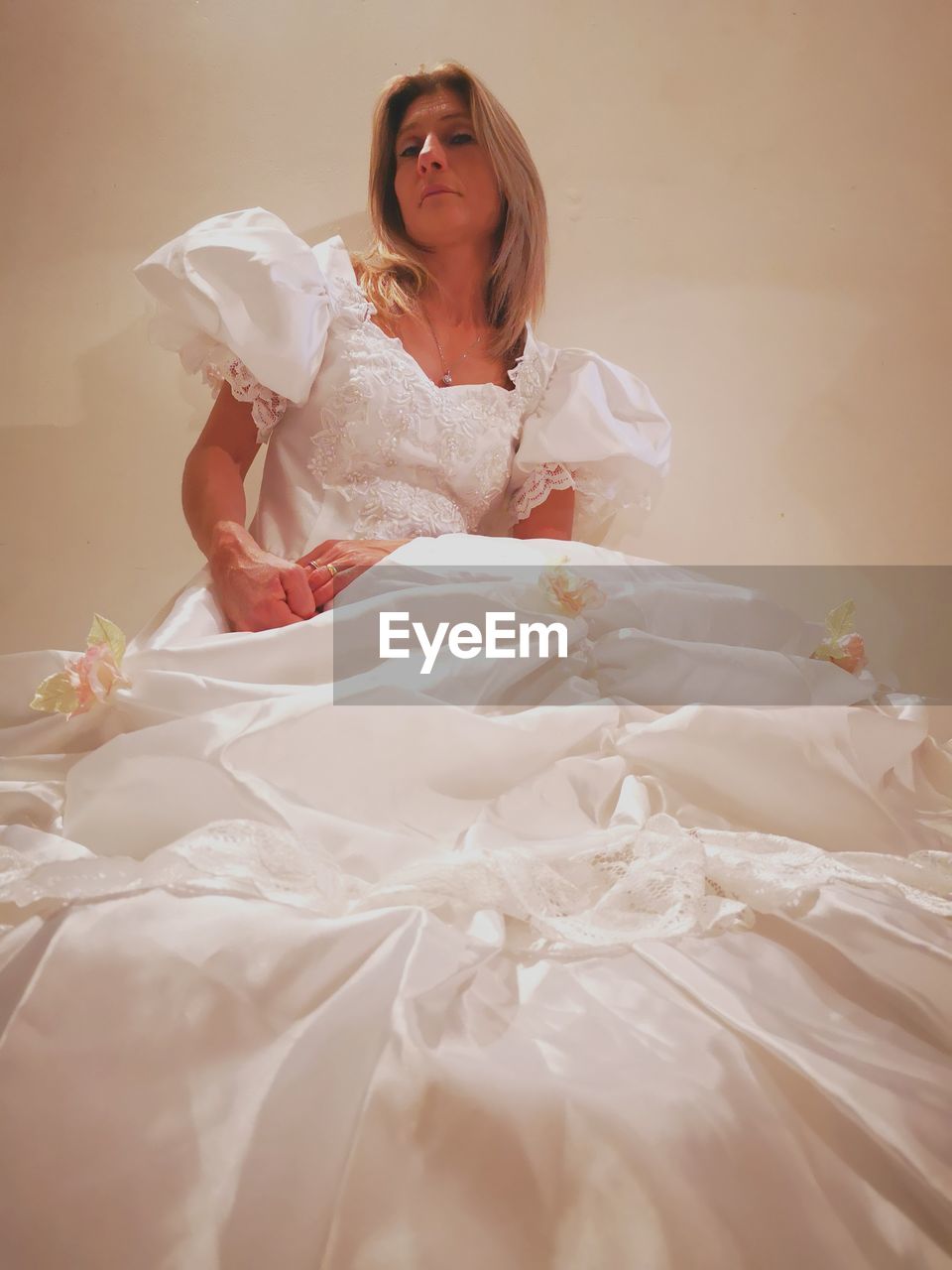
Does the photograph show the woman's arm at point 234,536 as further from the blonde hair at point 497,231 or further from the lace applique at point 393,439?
the blonde hair at point 497,231

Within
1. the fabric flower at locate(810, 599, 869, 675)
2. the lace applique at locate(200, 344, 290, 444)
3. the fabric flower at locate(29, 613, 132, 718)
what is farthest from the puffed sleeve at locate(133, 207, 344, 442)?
the fabric flower at locate(810, 599, 869, 675)

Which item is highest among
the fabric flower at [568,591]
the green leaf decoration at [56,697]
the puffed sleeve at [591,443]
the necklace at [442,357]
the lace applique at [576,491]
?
the necklace at [442,357]

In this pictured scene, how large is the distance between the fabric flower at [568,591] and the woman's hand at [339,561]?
20cm

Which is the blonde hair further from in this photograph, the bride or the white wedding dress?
the white wedding dress

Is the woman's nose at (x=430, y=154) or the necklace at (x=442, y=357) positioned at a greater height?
the woman's nose at (x=430, y=154)

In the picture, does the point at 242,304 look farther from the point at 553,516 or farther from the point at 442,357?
the point at 553,516

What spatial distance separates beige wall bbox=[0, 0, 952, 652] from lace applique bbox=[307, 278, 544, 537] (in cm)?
46

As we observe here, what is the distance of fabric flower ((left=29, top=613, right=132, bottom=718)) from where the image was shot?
750 mm

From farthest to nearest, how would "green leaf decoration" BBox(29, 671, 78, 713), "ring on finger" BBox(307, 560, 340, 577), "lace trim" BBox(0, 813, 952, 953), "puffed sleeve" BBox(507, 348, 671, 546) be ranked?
"puffed sleeve" BBox(507, 348, 671, 546) < "ring on finger" BBox(307, 560, 340, 577) < "green leaf decoration" BBox(29, 671, 78, 713) < "lace trim" BBox(0, 813, 952, 953)

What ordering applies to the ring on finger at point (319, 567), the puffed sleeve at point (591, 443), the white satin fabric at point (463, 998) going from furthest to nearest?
the puffed sleeve at point (591, 443) < the ring on finger at point (319, 567) < the white satin fabric at point (463, 998)

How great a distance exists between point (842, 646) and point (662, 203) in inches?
40.5

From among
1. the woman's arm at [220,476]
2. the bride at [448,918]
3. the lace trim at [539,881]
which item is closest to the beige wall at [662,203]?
the woman's arm at [220,476]

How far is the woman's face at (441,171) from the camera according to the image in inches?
52.7

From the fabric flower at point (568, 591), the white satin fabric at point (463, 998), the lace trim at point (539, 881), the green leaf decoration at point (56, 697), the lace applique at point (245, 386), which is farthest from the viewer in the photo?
the lace applique at point (245, 386)
